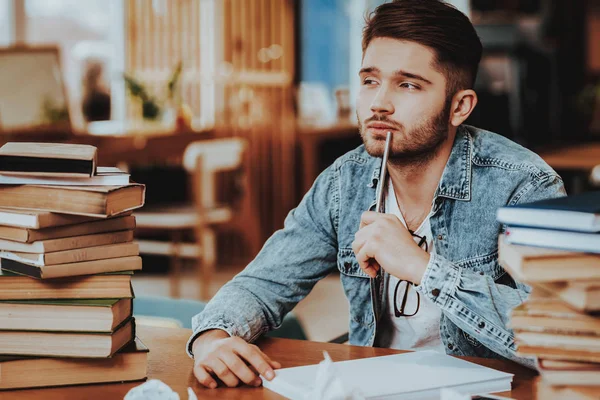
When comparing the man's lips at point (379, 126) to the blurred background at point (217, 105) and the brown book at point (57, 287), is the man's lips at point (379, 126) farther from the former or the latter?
the blurred background at point (217, 105)

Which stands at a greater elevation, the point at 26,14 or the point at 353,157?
the point at 26,14

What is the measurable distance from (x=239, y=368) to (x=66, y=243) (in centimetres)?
30

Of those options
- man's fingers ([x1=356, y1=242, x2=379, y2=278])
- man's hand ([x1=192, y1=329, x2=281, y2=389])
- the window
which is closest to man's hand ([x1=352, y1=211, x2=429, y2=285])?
man's fingers ([x1=356, y1=242, x2=379, y2=278])

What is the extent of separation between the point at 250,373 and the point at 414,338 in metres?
0.54

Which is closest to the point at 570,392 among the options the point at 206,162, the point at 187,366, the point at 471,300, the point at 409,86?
the point at 471,300

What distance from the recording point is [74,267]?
1.19 m

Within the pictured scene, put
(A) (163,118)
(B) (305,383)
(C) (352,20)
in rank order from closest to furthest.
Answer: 1. (B) (305,383)
2. (A) (163,118)
3. (C) (352,20)

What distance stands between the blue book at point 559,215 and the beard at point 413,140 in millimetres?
661

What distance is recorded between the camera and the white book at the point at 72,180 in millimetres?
1193

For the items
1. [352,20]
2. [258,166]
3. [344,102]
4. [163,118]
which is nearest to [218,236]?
[258,166]

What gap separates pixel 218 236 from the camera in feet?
20.2

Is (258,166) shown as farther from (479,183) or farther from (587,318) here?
(587,318)

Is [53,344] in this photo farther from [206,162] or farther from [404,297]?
[206,162]

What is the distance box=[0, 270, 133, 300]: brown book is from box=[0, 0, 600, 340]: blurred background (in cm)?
300
